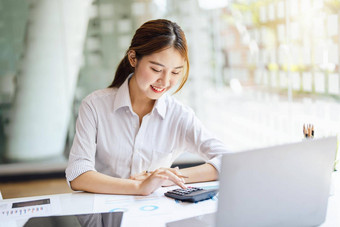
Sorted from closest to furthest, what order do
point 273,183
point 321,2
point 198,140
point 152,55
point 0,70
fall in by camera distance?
point 273,183
point 152,55
point 198,140
point 321,2
point 0,70

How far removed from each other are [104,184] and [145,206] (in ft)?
0.85

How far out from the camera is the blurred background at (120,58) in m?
4.52

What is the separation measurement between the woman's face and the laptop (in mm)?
890

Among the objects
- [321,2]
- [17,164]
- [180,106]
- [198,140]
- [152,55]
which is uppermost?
[321,2]

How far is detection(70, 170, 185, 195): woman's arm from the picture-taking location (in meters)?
1.60

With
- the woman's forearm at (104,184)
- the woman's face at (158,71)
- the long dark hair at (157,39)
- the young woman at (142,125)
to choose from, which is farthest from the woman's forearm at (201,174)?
the long dark hair at (157,39)

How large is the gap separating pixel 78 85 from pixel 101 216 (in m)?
3.45

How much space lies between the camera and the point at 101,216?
1363 millimetres

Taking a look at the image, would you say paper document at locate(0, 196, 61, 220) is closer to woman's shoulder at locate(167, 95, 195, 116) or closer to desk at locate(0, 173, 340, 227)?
desk at locate(0, 173, 340, 227)

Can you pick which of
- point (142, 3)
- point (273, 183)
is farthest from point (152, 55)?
point (142, 3)

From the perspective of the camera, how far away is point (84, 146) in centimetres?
182

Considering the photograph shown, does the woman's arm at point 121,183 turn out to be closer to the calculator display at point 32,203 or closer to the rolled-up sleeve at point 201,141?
the calculator display at point 32,203

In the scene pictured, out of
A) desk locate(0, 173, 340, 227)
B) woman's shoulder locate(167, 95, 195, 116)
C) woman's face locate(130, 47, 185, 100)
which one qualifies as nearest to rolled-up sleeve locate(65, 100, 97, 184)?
desk locate(0, 173, 340, 227)

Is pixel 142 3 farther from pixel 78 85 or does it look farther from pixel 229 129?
pixel 229 129
